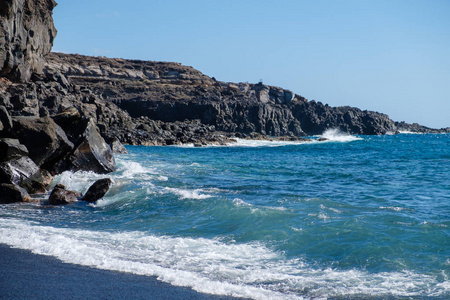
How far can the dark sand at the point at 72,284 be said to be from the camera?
6.18 metres

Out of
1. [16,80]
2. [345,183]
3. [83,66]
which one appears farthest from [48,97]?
[83,66]

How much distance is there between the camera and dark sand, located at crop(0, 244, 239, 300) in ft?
20.3

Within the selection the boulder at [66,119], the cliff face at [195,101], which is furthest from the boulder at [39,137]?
the cliff face at [195,101]

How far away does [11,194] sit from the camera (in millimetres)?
13266

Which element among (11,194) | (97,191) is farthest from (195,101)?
(11,194)

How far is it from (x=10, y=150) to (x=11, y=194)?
6.19 feet

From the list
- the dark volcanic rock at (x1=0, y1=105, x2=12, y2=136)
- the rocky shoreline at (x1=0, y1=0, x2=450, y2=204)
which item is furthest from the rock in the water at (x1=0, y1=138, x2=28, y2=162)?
the dark volcanic rock at (x1=0, y1=105, x2=12, y2=136)

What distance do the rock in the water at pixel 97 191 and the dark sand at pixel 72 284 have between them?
670 centimetres

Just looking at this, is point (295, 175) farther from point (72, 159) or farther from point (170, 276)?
point (170, 276)

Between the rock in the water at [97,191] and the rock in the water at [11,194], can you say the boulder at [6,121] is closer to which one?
the rock in the water at [11,194]

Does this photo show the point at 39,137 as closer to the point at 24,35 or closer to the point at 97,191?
the point at 97,191

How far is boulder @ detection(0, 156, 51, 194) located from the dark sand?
7278 mm

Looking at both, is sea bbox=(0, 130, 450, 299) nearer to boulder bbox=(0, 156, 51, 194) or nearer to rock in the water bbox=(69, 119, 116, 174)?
boulder bbox=(0, 156, 51, 194)

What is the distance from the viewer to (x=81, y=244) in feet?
29.1
